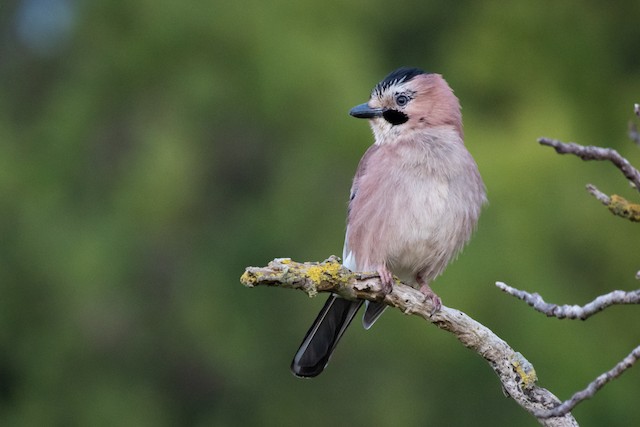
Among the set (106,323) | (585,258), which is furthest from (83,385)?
(585,258)

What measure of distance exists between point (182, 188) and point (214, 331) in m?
1.08

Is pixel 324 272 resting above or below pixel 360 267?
below

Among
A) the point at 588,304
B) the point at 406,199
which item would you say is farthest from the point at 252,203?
the point at 588,304

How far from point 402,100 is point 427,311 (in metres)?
1.60

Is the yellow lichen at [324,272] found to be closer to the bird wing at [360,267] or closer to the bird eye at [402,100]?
the bird wing at [360,267]

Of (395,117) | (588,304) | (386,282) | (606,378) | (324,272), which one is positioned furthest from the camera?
(395,117)

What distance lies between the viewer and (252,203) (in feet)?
29.9

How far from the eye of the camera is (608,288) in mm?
8234

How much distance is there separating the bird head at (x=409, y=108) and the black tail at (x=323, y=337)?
2.58 ft

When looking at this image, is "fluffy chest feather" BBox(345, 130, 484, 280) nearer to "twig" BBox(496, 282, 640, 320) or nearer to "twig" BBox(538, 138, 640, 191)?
"twig" BBox(496, 282, 640, 320)

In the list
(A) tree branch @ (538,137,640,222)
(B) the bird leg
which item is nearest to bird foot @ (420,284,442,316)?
(B) the bird leg

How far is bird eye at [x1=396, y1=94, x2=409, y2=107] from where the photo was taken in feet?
18.0

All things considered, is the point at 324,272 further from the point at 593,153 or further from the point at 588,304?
the point at 593,153

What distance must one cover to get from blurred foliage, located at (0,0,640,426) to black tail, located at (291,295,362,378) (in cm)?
257
